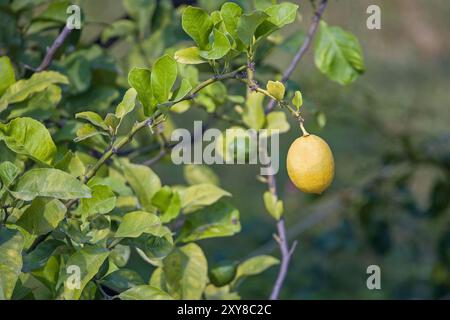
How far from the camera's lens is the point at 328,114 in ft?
6.83

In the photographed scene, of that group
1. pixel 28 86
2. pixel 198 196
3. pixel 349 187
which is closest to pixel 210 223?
pixel 198 196

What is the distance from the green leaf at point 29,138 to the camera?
0.74 meters

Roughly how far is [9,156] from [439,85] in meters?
3.53

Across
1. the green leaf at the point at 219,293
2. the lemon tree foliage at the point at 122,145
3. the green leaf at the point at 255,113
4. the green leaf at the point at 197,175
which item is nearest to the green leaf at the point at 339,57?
the lemon tree foliage at the point at 122,145

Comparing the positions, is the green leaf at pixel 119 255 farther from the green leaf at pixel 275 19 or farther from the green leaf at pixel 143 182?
the green leaf at pixel 275 19

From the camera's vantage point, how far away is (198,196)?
928 mm

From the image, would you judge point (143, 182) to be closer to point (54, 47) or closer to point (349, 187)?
point (54, 47)

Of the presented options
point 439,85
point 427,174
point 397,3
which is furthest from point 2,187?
point 397,3

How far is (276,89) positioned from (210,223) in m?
0.29

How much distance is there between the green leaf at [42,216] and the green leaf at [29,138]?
5 cm

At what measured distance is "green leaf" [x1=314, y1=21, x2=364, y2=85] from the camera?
3.47 ft

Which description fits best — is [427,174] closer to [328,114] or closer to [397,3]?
[328,114]

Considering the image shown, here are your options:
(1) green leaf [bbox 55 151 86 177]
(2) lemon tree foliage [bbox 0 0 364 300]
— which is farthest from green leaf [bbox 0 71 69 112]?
(1) green leaf [bbox 55 151 86 177]

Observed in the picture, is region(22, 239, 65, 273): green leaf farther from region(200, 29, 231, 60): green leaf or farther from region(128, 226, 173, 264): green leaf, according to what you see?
region(200, 29, 231, 60): green leaf
